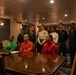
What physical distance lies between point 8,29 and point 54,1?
5096mm

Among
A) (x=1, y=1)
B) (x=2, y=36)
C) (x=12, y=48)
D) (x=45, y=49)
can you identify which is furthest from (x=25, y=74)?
(x=2, y=36)

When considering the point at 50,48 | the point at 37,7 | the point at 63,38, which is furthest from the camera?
the point at 37,7

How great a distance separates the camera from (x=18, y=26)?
376 inches

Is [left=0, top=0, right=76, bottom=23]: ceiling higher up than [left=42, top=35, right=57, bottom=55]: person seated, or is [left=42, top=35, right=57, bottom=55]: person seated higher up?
[left=0, top=0, right=76, bottom=23]: ceiling

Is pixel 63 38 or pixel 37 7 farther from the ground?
pixel 37 7

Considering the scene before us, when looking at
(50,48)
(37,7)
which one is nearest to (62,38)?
(37,7)

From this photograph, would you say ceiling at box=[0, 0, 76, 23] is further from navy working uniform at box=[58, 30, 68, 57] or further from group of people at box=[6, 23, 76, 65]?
navy working uniform at box=[58, 30, 68, 57]

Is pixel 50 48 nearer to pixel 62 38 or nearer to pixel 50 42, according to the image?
pixel 50 42

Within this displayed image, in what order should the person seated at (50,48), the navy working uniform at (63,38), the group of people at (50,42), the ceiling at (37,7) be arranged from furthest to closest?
the navy working uniform at (63,38), the ceiling at (37,7), the group of people at (50,42), the person seated at (50,48)

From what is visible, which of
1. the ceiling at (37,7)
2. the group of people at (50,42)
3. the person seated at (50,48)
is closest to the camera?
the person seated at (50,48)

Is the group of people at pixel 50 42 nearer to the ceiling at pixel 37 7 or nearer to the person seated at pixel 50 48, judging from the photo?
the person seated at pixel 50 48

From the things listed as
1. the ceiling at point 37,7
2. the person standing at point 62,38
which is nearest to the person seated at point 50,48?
the person standing at point 62,38

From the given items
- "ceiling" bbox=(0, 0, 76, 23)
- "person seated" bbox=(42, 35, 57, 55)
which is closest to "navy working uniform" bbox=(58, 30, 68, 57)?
"ceiling" bbox=(0, 0, 76, 23)

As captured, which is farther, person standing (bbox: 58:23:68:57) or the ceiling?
person standing (bbox: 58:23:68:57)
